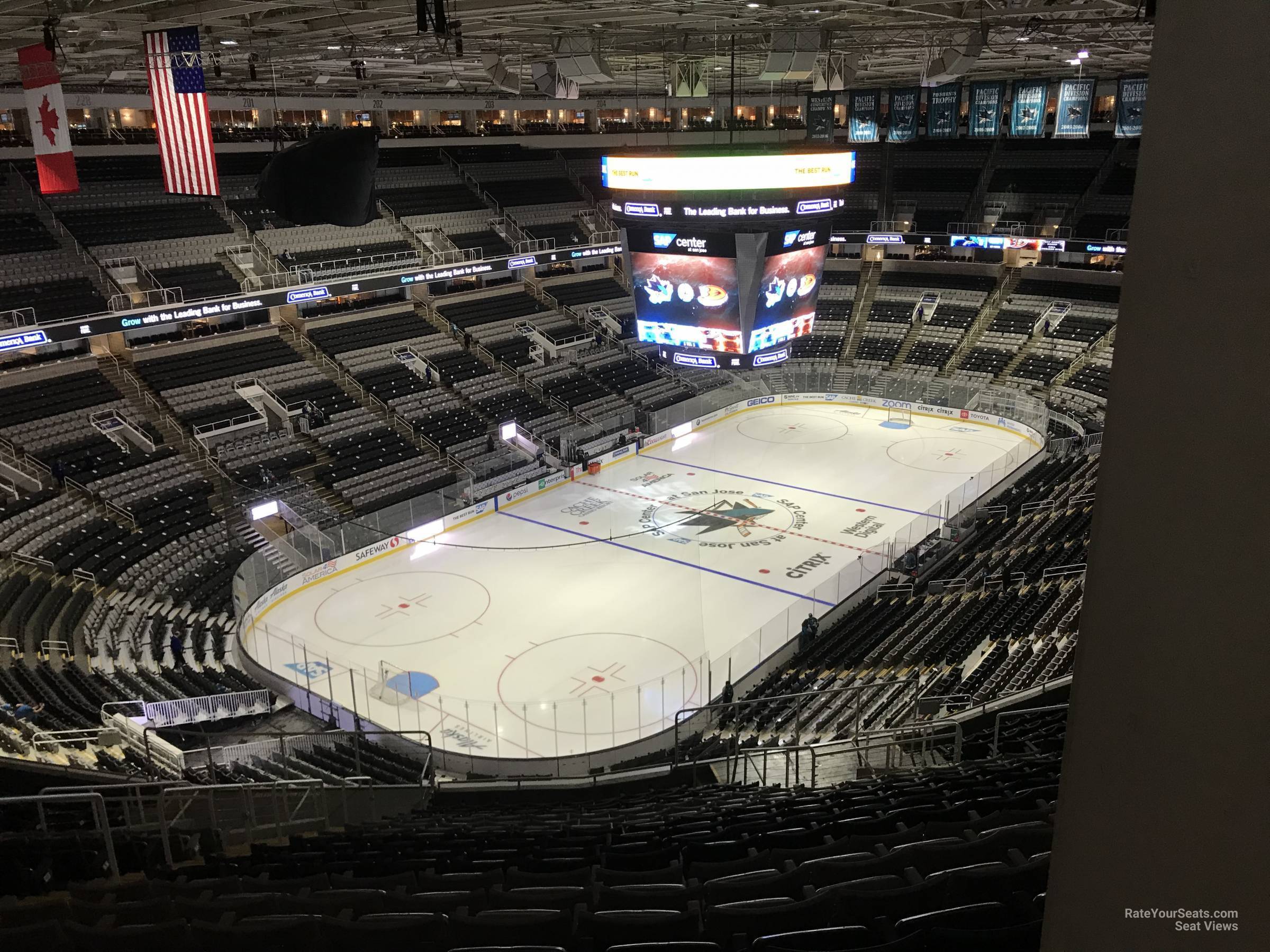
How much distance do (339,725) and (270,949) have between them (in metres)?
9.78

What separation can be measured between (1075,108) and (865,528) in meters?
10.8

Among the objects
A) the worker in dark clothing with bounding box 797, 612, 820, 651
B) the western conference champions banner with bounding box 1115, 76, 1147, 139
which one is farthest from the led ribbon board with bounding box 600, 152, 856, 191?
the western conference champions banner with bounding box 1115, 76, 1147, 139

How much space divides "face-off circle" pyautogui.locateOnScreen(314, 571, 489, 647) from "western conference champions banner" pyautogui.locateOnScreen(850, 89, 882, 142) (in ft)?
46.2

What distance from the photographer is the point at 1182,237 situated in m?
1.27

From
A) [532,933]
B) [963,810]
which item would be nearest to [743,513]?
[963,810]

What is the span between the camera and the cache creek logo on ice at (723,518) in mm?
21391

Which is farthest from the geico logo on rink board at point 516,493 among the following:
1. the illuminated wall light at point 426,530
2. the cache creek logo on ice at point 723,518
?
the cache creek logo on ice at point 723,518

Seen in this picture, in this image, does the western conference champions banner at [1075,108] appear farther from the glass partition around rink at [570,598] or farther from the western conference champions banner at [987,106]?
the glass partition around rink at [570,598]

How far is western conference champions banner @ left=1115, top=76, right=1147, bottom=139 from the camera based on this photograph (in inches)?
798

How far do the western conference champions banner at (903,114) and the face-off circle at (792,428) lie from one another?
31.8 feet

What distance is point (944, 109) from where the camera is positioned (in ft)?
72.8

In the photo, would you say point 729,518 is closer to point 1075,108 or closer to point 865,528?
point 865,528

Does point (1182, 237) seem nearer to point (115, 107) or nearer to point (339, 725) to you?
point (339, 725)

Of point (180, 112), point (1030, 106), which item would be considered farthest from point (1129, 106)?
point (180, 112)
